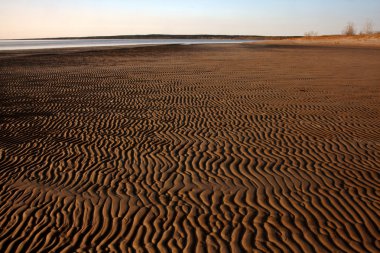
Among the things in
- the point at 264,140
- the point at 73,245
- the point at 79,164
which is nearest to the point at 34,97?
the point at 79,164

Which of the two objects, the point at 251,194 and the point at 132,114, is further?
the point at 132,114

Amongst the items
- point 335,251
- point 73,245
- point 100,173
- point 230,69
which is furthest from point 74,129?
point 230,69

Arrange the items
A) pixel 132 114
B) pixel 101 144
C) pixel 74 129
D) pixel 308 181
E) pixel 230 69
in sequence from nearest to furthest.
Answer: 1. pixel 308 181
2. pixel 101 144
3. pixel 74 129
4. pixel 132 114
5. pixel 230 69

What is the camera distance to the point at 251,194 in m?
6.37

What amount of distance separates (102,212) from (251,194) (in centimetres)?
259

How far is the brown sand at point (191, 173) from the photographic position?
516 cm

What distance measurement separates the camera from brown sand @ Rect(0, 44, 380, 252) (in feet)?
16.9

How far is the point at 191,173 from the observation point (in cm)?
734

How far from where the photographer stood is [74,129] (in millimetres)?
10609

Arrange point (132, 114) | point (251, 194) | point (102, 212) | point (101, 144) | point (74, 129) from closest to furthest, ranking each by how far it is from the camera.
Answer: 1. point (102, 212)
2. point (251, 194)
3. point (101, 144)
4. point (74, 129)
5. point (132, 114)

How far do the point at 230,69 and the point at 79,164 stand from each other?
18150mm

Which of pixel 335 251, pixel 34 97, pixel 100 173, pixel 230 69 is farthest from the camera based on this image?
pixel 230 69

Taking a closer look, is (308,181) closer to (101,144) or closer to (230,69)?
(101,144)

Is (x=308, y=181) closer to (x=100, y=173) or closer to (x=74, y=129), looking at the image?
(x=100, y=173)
